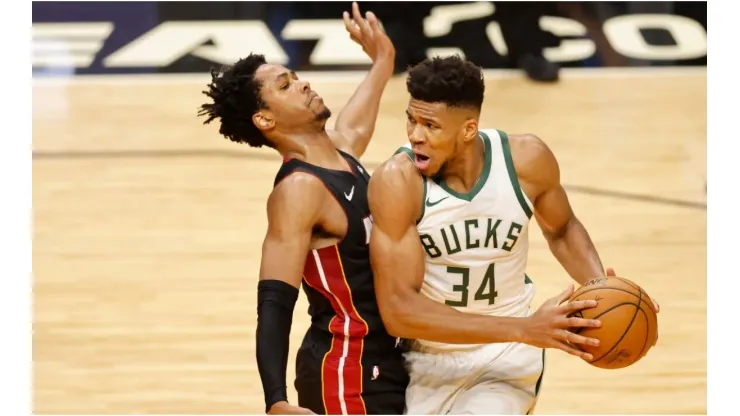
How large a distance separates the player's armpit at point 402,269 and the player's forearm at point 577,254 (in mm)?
673

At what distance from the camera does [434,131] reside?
402 cm

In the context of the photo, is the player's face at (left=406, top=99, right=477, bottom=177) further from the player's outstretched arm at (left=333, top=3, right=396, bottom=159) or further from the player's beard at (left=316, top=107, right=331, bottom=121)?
the player's outstretched arm at (left=333, top=3, right=396, bottom=159)

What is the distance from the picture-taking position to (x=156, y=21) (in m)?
13.1

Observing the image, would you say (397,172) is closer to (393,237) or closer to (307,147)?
(393,237)

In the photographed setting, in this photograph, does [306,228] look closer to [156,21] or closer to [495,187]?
[495,187]

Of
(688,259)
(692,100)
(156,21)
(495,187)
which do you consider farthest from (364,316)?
(156,21)

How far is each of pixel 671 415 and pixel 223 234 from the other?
3836mm

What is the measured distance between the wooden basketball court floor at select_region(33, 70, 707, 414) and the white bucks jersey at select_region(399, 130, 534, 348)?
182cm

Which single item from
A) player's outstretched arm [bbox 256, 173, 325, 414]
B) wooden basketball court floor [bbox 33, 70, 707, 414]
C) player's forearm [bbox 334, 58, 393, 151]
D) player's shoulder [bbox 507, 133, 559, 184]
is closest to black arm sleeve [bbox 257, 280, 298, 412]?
player's outstretched arm [bbox 256, 173, 325, 414]

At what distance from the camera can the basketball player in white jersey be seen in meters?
4.01

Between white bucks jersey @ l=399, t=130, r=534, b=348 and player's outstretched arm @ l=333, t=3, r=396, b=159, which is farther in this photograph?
player's outstretched arm @ l=333, t=3, r=396, b=159

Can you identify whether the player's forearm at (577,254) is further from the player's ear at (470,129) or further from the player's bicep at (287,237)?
the player's bicep at (287,237)

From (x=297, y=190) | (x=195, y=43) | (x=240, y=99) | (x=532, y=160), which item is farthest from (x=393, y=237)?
(x=195, y=43)

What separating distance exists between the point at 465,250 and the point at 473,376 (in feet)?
1.74
